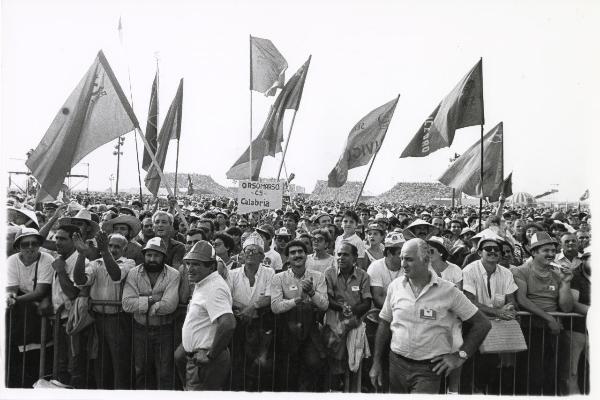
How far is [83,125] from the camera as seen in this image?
7.07 meters

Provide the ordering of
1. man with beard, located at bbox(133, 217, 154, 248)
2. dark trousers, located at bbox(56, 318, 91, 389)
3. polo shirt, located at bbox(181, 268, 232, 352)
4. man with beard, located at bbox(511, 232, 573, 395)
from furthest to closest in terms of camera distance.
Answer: man with beard, located at bbox(133, 217, 154, 248) < man with beard, located at bbox(511, 232, 573, 395) < dark trousers, located at bbox(56, 318, 91, 389) < polo shirt, located at bbox(181, 268, 232, 352)

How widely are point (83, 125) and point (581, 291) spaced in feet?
19.8

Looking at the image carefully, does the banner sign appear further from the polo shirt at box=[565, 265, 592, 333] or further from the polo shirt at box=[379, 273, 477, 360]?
the polo shirt at box=[379, 273, 477, 360]

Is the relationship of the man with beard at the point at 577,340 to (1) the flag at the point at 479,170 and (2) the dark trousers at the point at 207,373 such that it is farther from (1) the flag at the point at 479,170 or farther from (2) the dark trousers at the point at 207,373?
(2) the dark trousers at the point at 207,373

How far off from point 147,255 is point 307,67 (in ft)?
22.9

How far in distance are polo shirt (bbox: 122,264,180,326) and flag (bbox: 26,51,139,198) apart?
189 cm

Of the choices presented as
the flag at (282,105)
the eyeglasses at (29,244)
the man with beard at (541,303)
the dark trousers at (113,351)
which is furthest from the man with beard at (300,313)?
the flag at (282,105)

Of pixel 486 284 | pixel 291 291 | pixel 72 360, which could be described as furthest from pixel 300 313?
pixel 72 360

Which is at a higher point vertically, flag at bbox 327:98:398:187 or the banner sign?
flag at bbox 327:98:398:187

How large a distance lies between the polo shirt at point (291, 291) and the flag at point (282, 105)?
5964 mm

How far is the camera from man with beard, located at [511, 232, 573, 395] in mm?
5645

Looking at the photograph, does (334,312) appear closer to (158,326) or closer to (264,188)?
(158,326)

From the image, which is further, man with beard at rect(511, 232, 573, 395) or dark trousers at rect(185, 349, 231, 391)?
man with beard at rect(511, 232, 573, 395)

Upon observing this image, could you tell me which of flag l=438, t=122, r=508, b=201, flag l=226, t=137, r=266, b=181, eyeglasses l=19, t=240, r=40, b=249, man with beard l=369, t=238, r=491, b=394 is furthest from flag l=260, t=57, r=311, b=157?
man with beard l=369, t=238, r=491, b=394
